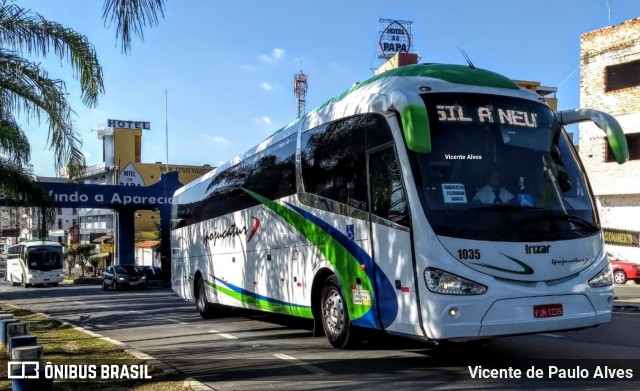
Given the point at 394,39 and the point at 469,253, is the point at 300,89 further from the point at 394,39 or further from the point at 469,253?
the point at 469,253

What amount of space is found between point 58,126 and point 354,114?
6253 mm

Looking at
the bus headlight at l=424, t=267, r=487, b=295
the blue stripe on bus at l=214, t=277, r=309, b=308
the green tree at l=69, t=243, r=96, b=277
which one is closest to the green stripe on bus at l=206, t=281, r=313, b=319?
the blue stripe on bus at l=214, t=277, r=309, b=308

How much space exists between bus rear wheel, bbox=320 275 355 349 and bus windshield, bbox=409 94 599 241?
2.51 metres

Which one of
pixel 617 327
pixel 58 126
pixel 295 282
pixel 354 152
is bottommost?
pixel 617 327

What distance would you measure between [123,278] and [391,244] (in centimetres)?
3014

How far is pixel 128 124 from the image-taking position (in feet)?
→ 297

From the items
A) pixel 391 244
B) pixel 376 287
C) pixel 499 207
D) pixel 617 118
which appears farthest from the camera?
pixel 617 118

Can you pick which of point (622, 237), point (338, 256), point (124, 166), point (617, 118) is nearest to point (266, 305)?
point (338, 256)

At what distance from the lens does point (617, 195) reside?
105 ft

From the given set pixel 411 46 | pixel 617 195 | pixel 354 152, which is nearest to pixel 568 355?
pixel 354 152

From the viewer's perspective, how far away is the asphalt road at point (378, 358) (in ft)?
23.7

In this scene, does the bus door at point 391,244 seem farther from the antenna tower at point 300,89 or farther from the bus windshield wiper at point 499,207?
the antenna tower at point 300,89

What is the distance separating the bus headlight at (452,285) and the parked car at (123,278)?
30.8 metres

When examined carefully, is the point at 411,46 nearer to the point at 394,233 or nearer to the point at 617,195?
the point at 617,195
